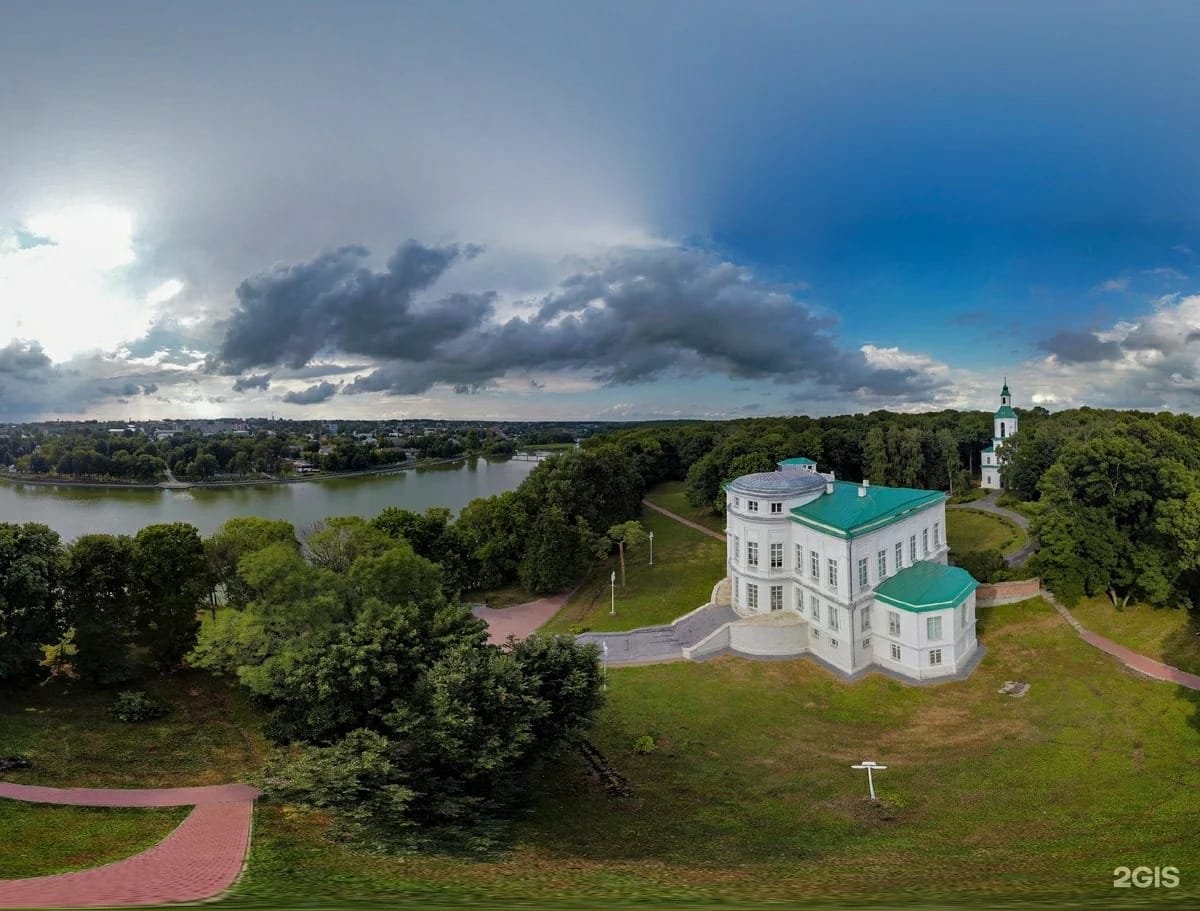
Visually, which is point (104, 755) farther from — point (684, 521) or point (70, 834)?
point (684, 521)

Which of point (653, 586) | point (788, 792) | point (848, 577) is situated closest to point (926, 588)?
point (848, 577)

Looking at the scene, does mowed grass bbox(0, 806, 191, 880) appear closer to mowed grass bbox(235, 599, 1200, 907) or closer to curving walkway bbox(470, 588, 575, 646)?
mowed grass bbox(235, 599, 1200, 907)

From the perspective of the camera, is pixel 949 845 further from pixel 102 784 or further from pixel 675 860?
pixel 102 784

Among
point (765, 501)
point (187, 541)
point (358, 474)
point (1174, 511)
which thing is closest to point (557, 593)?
point (765, 501)

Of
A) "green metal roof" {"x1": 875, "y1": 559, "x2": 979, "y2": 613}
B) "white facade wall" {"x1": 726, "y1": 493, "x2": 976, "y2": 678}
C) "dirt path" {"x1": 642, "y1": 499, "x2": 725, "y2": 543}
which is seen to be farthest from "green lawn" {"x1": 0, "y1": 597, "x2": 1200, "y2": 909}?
"dirt path" {"x1": 642, "y1": 499, "x2": 725, "y2": 543}

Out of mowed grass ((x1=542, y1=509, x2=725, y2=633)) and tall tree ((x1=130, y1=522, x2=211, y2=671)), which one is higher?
tall tree ((x1=130, y1=522, x2=211, y2=671))

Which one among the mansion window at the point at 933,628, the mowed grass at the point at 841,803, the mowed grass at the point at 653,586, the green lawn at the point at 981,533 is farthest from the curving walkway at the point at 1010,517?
the mowed grass at the point at 653,586

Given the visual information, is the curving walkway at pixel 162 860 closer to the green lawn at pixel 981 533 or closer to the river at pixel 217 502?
the river at pixel 217 502
